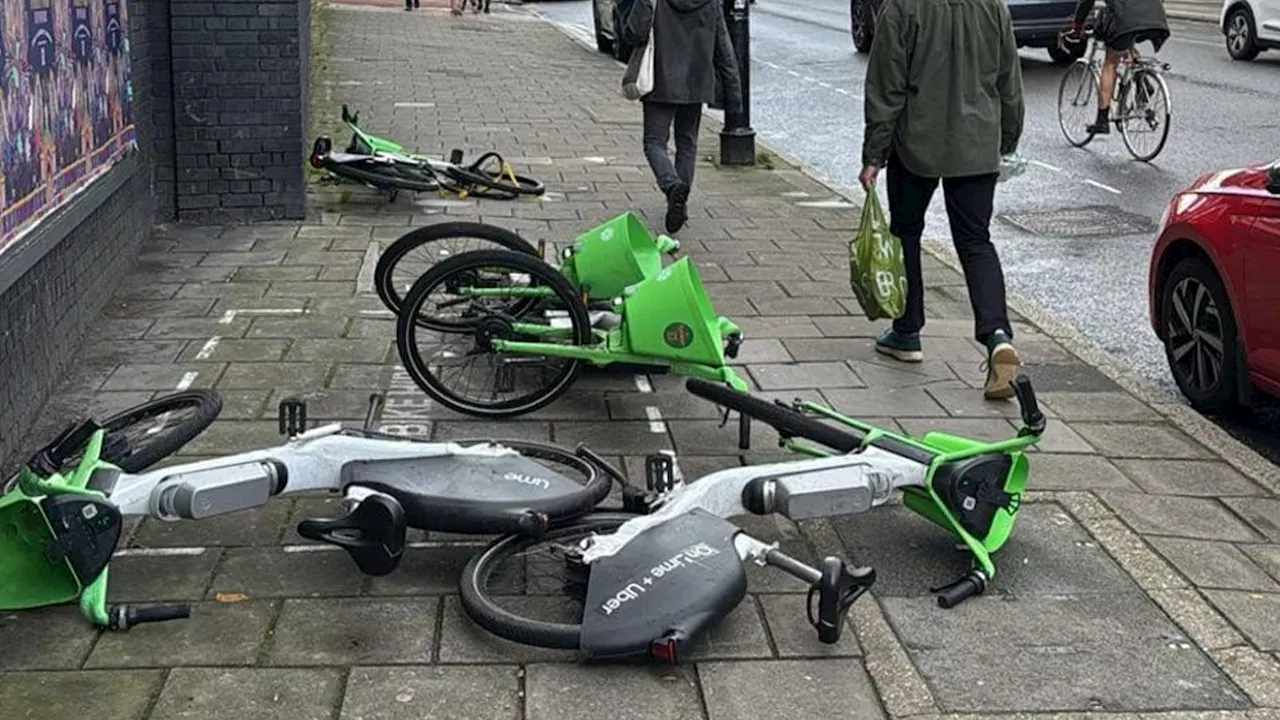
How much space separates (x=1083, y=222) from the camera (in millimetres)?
10055

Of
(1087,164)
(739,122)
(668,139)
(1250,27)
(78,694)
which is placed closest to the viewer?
(78,694)

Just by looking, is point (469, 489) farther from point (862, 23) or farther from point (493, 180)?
point (862, 23)

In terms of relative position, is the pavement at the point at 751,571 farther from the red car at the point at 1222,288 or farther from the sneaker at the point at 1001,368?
the red car at the point at 1222,288

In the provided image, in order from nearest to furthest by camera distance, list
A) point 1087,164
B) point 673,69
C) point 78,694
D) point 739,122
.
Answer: point 78,694 < point 673,69 < point 739,122 < point 1087,164

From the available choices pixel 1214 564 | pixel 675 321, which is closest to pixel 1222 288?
pixel 1214 564

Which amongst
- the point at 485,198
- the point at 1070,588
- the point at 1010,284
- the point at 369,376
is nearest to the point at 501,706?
the point at 1070,588

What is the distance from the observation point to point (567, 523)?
13.1 feet

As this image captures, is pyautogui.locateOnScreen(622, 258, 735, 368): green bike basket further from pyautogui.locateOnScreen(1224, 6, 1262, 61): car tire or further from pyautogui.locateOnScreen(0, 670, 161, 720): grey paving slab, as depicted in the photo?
pyautogui.locateOnScreen(1224, 6, 1262, 61): car tire

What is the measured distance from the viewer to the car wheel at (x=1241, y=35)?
793 inches

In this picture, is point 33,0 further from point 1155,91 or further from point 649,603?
point 1155,91

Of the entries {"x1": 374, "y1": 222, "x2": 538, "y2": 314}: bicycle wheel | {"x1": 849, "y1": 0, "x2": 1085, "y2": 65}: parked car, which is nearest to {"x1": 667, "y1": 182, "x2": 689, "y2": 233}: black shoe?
{"x1": 374, "y1": 222, "x2": 538, "y2": 314}: bicycle wheel

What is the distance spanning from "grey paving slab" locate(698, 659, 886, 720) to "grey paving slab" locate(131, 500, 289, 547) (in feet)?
4.86

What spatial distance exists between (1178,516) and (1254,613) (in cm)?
73

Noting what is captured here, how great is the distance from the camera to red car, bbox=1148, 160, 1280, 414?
5465 millimetres
